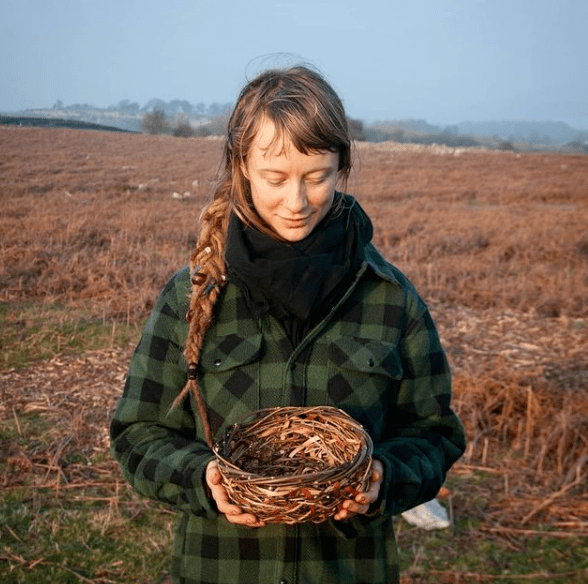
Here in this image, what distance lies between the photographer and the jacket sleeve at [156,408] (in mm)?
1548

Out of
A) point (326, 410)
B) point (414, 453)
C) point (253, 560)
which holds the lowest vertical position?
point (253, 560)

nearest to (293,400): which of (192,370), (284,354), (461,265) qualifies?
(284,354)

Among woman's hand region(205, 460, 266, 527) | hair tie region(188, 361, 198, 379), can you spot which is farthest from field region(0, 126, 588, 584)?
woman's hand region(205, 460, 266, 527)

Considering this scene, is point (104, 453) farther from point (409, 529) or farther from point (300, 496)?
point (300, 496)

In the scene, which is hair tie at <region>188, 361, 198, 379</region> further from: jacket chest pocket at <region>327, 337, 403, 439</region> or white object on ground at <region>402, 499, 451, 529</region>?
white object on ground at <region>402, 499, 451, 529</region>

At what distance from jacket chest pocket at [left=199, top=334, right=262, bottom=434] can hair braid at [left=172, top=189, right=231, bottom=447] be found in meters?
0.03

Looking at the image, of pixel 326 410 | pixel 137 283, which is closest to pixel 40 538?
pixel 326 410

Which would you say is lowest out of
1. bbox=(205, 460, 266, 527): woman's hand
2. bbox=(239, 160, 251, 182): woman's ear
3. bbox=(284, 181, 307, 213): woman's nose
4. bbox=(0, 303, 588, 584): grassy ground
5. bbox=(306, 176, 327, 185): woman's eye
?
bbox=(0, 303, 588, 584): grassy ground

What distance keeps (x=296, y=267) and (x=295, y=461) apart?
54cm

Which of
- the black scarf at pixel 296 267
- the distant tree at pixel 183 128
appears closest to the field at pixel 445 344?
the black scarf at pixel 296 267

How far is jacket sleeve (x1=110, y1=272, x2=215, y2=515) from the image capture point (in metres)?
1.55

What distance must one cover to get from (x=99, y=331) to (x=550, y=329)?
4.72 meters

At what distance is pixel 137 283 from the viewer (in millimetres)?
7367

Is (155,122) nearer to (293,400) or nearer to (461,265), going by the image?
(461,265)
